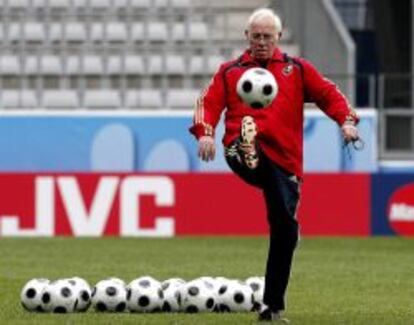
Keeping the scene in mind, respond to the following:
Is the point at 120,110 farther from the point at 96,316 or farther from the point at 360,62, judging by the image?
the point at 96,316

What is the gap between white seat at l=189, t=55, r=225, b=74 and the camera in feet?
77.4

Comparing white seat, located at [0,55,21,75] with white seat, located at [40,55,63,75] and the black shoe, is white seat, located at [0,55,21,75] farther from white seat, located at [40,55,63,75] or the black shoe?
the black shoe

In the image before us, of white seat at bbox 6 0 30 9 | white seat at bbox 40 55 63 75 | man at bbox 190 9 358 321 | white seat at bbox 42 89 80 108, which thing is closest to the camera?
man at bbox 190 9 358 321

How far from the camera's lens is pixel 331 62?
23141 millimetres

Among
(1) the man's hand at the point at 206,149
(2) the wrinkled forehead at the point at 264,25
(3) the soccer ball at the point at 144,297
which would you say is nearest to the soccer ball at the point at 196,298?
(3) the soccer ball at the point at 144,297

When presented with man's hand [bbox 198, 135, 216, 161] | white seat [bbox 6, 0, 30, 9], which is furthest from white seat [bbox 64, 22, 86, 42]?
man's hand [bbox 198, 135, 216, 161]

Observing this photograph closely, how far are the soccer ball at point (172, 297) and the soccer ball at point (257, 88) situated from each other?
153 cm

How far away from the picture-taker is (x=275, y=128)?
28.2ft

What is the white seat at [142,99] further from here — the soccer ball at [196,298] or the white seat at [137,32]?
the soccer ball at [196,298]

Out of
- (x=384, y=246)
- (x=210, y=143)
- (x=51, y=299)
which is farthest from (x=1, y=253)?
(x=210, y=143)

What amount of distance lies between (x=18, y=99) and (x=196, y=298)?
14.2 metres

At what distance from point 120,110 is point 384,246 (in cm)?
511

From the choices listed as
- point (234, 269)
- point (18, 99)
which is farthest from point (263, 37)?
point (18, 99)

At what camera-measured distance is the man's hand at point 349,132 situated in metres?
8.38
